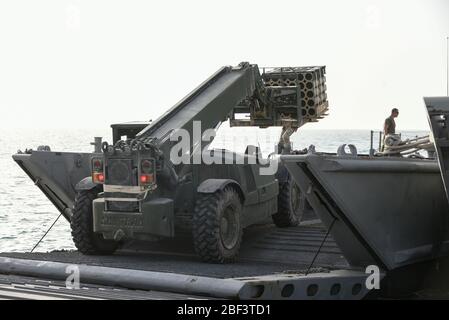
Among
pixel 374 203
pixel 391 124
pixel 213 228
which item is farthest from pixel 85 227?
pixel 391 124

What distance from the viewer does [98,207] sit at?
1035cm

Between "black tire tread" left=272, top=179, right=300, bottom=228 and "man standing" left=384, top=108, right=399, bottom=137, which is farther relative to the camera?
"black tire tread" left=272, top=179, right=300, bottom=228

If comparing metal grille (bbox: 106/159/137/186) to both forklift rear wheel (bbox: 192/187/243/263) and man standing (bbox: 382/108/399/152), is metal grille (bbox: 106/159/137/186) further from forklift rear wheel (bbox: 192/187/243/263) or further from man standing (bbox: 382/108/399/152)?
man standing (bbox: 382/108/399/152)

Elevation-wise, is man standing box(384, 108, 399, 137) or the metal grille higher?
man standing box(384, 108, 399, 137)

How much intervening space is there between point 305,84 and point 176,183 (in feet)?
14.3

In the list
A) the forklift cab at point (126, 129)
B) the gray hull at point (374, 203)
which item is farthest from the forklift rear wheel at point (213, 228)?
the forklift cab at point (126, 129)

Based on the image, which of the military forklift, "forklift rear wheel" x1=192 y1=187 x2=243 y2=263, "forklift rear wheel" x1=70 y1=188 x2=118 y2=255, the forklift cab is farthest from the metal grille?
the forklift cab

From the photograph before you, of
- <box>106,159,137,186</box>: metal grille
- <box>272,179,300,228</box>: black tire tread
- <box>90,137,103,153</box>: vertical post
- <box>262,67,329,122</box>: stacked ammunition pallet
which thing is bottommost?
<box>272,179,300,228</box>: black tire tread

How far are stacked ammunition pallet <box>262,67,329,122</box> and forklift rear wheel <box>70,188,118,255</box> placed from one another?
164 inches

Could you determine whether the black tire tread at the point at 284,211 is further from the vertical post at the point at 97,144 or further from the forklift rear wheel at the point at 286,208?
the vertical post at the point at 97,144

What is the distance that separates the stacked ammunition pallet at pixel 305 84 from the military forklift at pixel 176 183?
3.08ft

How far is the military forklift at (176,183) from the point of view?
401 inches

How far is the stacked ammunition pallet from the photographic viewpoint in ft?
46.0

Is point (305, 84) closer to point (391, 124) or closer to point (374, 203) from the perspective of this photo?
point (391, 124)
